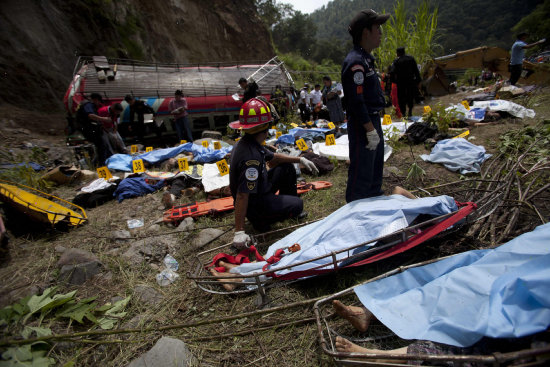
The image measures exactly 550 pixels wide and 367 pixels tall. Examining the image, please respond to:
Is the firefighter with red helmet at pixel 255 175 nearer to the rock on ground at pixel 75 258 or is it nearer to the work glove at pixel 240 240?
the work glove at pixel 240 240

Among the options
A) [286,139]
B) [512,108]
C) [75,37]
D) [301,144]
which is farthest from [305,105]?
[75,37]

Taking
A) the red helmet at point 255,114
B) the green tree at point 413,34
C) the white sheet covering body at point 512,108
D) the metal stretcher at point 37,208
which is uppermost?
the green tree at point 413,34

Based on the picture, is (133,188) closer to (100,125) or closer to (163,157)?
(163,157)

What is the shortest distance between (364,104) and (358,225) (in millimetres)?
1070

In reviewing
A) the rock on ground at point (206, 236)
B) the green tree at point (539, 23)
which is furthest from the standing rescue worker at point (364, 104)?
the green tree at point (539, 23)

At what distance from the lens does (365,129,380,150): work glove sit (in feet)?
7.61

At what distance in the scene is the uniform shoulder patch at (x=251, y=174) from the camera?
7.47 feet

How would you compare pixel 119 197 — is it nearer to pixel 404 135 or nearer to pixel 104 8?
pixel 404 135

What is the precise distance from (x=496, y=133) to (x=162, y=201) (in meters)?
5.68

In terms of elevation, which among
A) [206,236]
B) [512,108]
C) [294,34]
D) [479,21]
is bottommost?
[206,236]

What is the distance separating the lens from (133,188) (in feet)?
14.5

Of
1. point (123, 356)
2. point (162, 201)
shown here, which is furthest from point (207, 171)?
point (123, 356)

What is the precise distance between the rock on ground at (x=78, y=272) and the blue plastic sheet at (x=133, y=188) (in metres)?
2.08

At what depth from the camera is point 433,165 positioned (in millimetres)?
3891
